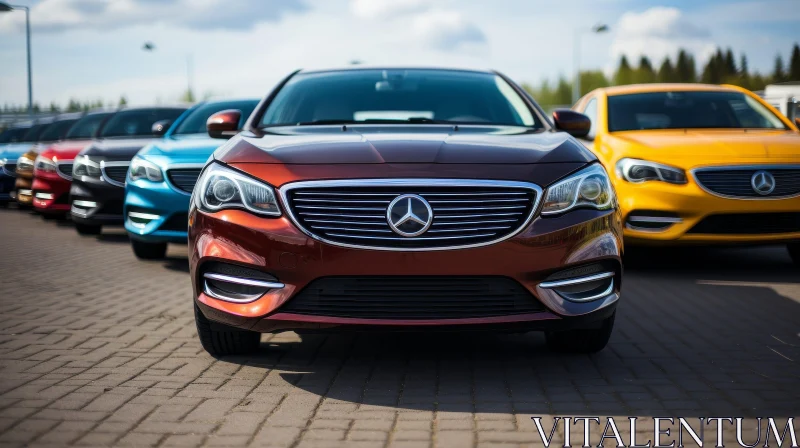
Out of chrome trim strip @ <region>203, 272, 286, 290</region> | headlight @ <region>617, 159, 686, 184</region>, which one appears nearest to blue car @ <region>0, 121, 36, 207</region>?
headlight @ <region>617, 159, 686, 184</region>

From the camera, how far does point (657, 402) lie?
4.50 meters

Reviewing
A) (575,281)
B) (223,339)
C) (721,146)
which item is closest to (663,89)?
(721,146)

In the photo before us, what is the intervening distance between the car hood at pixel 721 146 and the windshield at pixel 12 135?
58.9ft

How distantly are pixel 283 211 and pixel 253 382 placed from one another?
853mm

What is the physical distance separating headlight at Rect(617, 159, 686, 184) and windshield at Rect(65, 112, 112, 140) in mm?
9855

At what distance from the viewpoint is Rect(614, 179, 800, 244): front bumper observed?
27.8 feet

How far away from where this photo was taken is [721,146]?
28.7 feet

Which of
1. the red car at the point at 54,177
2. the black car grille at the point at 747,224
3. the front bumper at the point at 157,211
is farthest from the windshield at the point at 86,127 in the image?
the black car grille at the point at 747,224

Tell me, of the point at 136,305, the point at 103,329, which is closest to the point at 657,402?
the point at 103,329

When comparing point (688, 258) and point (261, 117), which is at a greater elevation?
point (261, 117)

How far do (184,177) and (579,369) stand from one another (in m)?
5.21

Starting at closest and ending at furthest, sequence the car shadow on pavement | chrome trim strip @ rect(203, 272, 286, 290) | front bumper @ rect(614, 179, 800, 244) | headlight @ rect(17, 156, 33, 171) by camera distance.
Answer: the car shadow on pavement → chrome trim strip @ rect(203, 272, 286, 290) → front bumper @ rect(614, 179, 800, 244) → headlight @ rect(17, 156, 33, 171)

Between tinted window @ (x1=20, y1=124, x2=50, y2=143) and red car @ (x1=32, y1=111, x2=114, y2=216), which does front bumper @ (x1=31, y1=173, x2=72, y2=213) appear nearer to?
red car @ (x1=32, y1=111, x2=114, y2=216)

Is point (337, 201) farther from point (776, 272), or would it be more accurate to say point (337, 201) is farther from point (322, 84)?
point (776, 272)
